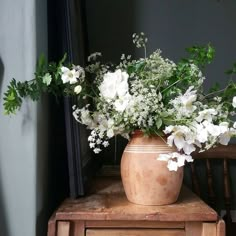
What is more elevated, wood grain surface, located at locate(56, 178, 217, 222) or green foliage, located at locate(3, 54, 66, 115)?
green foliage, located at locate(3, 54, 66, 115)

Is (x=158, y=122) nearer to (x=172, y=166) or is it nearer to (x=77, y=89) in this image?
(x=172, y=166)

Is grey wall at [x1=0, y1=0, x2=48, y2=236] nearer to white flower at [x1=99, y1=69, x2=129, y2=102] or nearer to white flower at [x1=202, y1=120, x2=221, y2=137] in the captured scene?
white flower at [x1=99, y1=69, x2=129, y2=102]

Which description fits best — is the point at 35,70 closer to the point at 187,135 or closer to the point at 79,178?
the point at 79,178

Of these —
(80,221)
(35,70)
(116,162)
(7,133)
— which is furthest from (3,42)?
(116,162)

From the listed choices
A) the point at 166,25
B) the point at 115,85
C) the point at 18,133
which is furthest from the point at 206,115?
the point at 166,25

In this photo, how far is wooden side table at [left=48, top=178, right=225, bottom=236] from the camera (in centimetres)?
94

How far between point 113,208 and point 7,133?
36 centimetres

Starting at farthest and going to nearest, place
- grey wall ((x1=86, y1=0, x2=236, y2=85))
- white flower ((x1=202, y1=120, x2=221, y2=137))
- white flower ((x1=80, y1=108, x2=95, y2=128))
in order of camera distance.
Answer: grey wall ((x1=86, y1=0, x2=236, y2=85))
white flower ((x1=80, y1=108, x2=95, y2=128))
white flower ((x1=202, y1=120, x2=221, y2=137))

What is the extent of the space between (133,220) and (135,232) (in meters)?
0.05

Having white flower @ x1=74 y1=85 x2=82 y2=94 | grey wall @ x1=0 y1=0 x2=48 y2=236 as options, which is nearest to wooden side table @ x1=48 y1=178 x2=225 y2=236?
grey wall @ x1=0 y1=0 x2=48 y2=236

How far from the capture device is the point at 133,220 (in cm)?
95

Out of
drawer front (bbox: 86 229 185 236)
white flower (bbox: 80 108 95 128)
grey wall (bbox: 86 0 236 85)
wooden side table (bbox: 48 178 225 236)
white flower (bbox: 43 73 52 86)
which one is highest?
grey wall (bbox: 86 0 236 85)

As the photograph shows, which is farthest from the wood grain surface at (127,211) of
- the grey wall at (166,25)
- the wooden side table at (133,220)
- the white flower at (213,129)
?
the grey wall at (166,25)

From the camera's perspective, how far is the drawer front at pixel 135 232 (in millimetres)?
968
